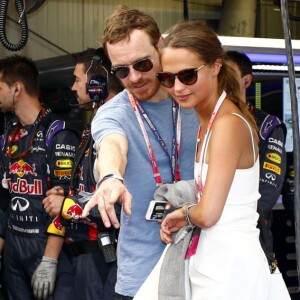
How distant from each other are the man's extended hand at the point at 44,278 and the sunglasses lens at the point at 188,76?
1905mm

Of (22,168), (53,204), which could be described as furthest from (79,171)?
(22,168)

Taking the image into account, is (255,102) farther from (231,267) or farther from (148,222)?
(231,267)

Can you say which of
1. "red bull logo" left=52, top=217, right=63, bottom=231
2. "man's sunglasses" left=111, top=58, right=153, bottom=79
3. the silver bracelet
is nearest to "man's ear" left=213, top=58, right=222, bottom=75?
"man's sunglasses" left=111, top=58, right=153, bottom=79

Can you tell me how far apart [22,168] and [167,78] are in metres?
1.93

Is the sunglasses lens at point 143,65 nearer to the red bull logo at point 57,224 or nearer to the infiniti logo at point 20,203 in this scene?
the red bull logo at point 57,224

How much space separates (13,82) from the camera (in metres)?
4.60

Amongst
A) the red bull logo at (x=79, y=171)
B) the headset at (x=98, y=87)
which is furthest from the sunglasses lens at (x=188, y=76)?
the red bull logo at (x=79, y=171)

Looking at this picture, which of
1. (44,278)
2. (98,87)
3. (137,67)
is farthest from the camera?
(44,278)

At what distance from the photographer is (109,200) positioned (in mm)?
2059

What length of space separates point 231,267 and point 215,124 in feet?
1.42

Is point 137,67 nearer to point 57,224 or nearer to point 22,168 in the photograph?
point 57,224

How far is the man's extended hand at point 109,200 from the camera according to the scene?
6.73 ft

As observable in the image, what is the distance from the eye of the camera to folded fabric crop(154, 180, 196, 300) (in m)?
2.49

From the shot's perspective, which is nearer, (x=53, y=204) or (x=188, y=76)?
(x=188, y=76)
